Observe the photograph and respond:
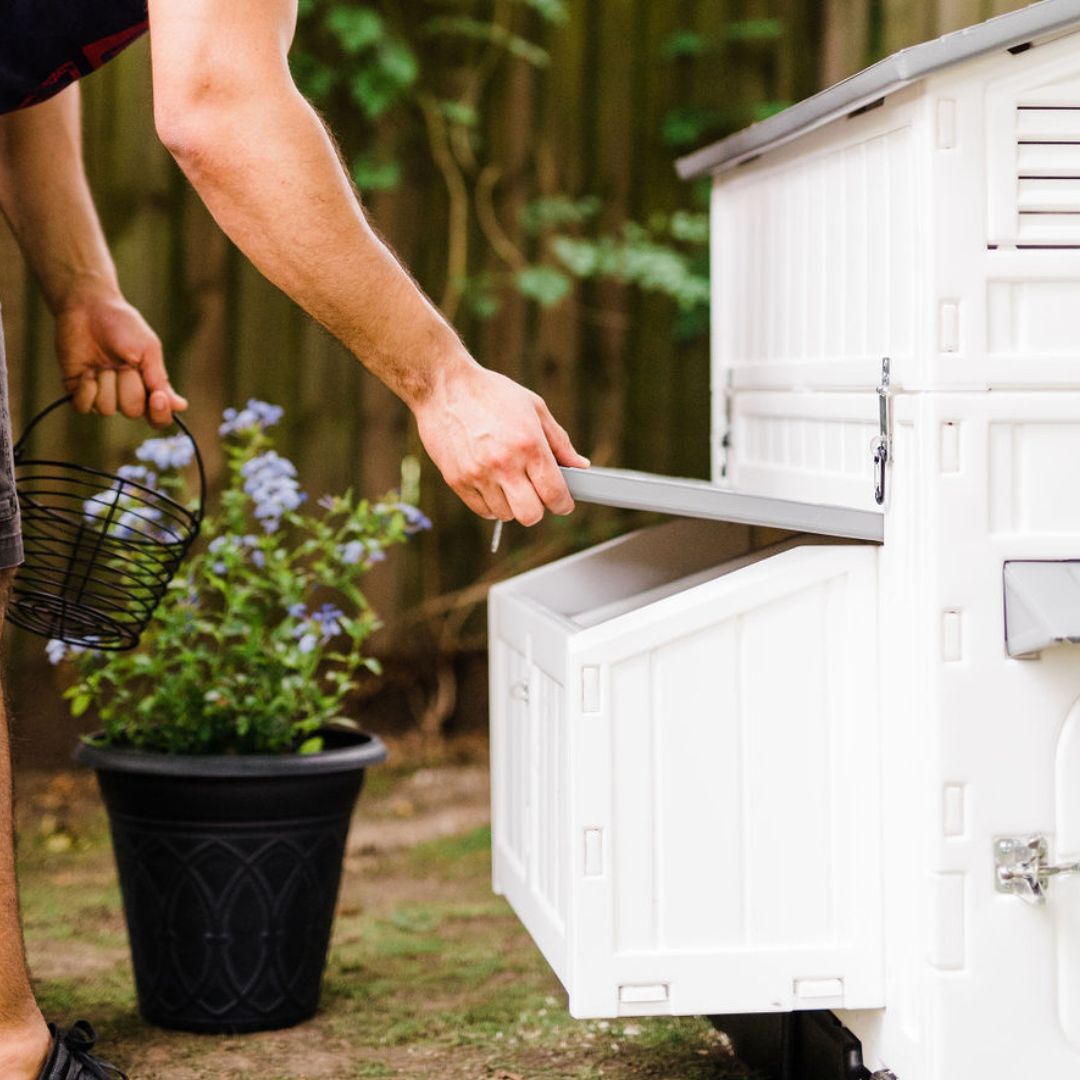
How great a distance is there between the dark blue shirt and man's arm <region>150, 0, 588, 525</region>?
31 centimetres

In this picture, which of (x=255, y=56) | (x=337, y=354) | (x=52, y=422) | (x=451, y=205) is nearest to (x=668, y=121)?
(x=451, y=205)

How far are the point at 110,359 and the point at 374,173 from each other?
1.93 meters

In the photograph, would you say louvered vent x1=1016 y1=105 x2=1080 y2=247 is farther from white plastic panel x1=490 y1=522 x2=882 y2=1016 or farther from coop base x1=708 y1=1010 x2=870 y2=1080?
coop base x1=708 y1=1010 x2=870 y2=1080

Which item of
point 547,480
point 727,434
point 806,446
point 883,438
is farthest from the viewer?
point 727,434

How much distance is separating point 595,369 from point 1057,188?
8.30 feet

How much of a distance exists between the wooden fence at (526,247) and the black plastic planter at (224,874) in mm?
1729

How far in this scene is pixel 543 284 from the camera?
3988 mm

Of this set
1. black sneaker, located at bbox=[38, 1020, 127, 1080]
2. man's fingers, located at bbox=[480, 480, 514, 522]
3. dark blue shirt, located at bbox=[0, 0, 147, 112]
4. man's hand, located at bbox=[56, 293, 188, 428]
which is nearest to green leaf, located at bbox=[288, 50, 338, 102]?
man's hand, located at bbox=[56, 293, 188, 428]

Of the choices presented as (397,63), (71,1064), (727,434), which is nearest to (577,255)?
(397,63)

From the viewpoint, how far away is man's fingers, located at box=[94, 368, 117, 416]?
213cm

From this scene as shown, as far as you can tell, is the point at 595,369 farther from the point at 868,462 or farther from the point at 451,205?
the point at 868,462

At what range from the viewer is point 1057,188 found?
1617mm

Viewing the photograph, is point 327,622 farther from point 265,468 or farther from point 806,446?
point 806,446

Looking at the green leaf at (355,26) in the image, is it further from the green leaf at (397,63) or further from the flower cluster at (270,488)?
the flower cluster at (270,488)
